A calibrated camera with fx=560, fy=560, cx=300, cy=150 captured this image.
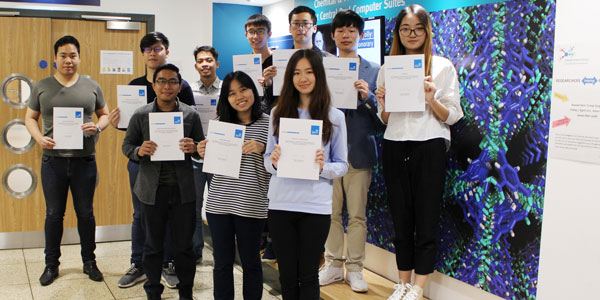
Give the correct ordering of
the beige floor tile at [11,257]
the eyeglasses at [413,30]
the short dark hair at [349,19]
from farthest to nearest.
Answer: the beige floor tile at [11,257], the short dark hair at [349,19], the eyeglasses at [413,30]

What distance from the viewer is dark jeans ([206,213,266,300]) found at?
3.07m

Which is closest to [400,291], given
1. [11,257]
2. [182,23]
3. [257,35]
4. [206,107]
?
[206,107]

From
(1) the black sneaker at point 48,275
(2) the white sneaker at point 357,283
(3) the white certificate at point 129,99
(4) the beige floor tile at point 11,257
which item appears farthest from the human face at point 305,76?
(4) the beige floor tile at point 11,257

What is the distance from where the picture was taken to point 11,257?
5.06 metres

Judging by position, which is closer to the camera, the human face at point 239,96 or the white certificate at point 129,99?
the human face at point 239,96

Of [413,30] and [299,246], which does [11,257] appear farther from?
[413,30]

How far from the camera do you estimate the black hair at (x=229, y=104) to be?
309 centimetres

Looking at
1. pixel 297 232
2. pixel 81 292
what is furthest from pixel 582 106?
pixel 81 292

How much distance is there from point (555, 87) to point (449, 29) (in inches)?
37.5

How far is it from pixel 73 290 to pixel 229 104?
6.70 ft

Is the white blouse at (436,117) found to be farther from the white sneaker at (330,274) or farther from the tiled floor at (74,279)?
the tiled floor at (74,279)

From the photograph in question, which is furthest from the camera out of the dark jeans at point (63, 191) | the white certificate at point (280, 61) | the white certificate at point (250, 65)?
the dark jeans at point (63, 191)

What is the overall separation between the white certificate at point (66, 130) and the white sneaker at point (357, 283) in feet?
7.15

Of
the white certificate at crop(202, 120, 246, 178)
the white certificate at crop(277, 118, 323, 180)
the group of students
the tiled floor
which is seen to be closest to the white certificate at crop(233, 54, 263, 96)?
the group of students
